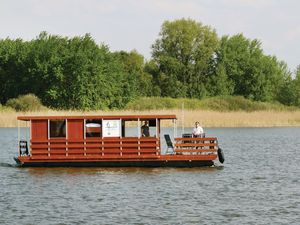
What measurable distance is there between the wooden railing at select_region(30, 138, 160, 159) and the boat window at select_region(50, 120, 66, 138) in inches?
22.4

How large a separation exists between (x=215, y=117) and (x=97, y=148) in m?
37.9

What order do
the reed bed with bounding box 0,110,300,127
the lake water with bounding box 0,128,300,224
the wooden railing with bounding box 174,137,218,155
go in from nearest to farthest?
the lake water with bounding box 0,128,300,224 < the wooden railing with bounding box 174,137,218,155 < the reed bed with bounding box 0,110,300,127

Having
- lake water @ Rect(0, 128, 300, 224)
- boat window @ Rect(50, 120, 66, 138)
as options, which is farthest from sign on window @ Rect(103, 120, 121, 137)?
boat window @ Rect(50, 120, 66, 138)

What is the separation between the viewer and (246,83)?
395 feet

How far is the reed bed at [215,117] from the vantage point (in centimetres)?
7396

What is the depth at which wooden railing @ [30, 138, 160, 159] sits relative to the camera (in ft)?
127

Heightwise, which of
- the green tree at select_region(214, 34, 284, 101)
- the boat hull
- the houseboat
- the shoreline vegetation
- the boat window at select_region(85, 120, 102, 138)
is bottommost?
the boat hull

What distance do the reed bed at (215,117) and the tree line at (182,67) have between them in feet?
73.4

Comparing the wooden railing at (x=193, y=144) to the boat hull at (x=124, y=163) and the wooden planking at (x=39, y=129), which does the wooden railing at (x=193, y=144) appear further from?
the wooden planking at (x=39, y=129)

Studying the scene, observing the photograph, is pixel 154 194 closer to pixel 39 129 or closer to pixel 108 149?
pixel 108 149

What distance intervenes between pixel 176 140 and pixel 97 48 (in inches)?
2451

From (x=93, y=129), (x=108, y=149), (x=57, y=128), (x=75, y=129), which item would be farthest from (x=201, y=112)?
(x=108, y=149)

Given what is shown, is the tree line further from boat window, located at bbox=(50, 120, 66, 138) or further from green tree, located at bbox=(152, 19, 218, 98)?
boat window, located at bbox=(50, 120, 66, 138)

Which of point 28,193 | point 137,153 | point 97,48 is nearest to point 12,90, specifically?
point 97,48
